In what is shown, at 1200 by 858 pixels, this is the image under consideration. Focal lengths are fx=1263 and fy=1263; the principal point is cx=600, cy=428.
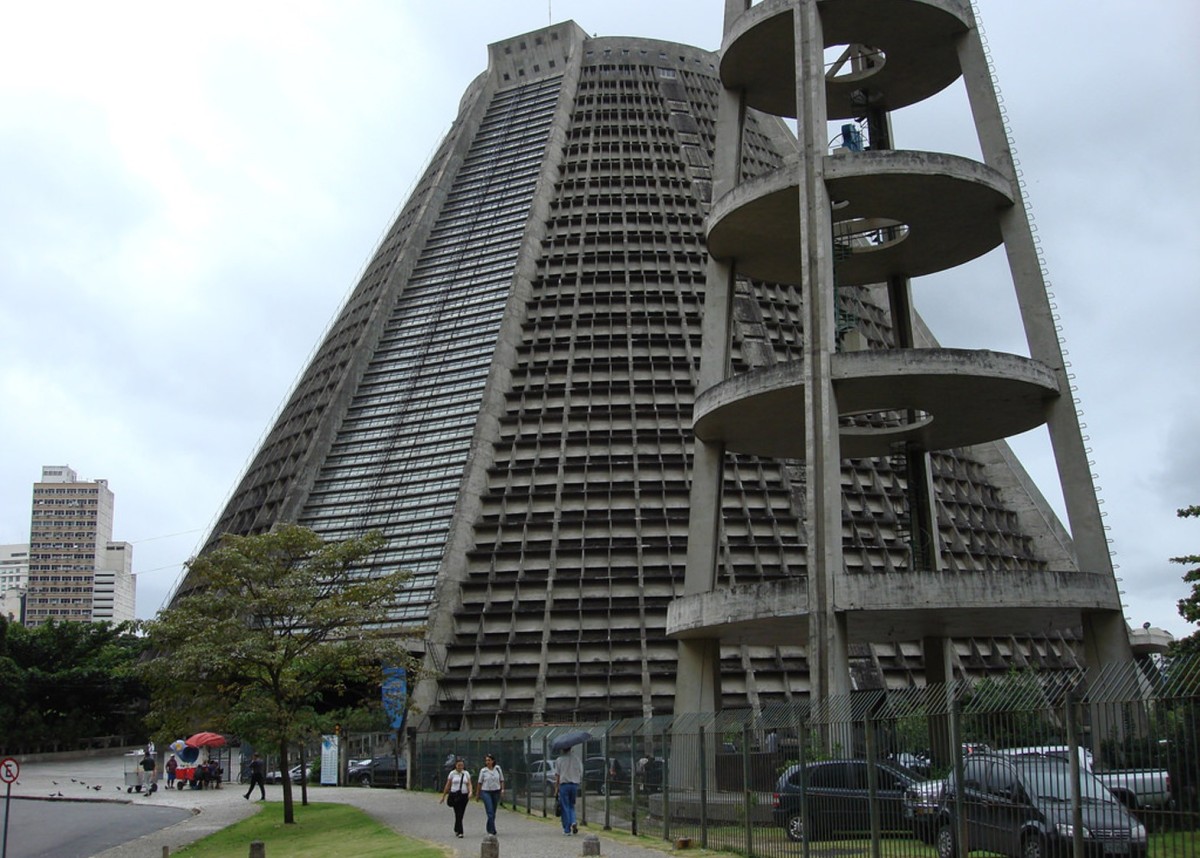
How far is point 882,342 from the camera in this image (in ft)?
192

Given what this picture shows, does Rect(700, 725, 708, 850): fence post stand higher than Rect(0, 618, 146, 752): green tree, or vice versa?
Rect(0, 618, 146, 752): green tree

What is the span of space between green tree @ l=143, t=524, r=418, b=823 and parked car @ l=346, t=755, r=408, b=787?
36.5 feet

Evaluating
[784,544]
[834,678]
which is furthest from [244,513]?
[834,678]

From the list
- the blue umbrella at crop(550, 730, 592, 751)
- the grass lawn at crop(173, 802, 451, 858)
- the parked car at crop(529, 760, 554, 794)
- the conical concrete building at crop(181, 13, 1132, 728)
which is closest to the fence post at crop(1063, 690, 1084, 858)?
the grass lawn at crop(173, 802, 451, 858)

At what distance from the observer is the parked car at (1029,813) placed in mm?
11820

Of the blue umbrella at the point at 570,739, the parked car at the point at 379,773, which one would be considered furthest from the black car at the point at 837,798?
the parked car at the point at 379,773

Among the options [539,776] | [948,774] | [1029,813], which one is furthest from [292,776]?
A: [1029,813]

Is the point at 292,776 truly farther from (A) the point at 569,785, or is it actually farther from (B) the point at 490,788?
(A) the point at 569,785

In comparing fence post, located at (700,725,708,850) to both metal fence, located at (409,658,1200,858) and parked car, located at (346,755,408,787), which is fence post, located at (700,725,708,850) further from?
parked car, located at (346,755,408,787)

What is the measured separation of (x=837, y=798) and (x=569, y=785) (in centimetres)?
769

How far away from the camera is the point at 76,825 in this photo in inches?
1319

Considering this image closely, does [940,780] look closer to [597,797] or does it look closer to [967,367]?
[967,367]

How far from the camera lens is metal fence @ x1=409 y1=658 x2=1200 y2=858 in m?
11.4

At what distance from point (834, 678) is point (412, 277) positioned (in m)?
44.8
